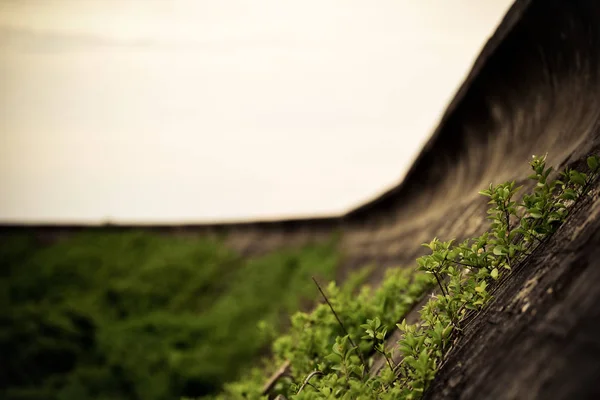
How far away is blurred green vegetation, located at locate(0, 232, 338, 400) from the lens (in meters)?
5.23

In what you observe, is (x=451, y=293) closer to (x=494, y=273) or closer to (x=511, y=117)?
(x=494, y=273)

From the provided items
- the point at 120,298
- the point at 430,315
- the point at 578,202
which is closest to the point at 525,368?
the point at 430,315

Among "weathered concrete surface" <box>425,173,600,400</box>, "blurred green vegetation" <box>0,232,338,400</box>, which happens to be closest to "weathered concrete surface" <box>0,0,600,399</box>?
"weathered concrete surface" <box>425,173,600,400</box>

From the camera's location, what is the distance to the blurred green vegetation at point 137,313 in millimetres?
5227

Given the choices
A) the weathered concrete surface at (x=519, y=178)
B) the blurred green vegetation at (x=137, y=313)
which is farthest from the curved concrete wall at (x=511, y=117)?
the blurred green vegetation at (x=137, y=313)

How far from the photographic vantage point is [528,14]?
8.15ft

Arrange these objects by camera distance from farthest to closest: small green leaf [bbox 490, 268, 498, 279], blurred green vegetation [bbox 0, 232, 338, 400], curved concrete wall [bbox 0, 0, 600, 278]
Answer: blurred green vegetation [bbox 0, 232, 338, 400] < curved concrete wall [bbox 0, 0, 600, 278] < small green leaf [bbox 490, 268, 498, 279]

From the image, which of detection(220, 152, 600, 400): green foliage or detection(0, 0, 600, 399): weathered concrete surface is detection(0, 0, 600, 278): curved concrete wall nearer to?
detection(0, 0, 600, 399): weathered concrete surface

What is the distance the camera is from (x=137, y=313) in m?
6.77

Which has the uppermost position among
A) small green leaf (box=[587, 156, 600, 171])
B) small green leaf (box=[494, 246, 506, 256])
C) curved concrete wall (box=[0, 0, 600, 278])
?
curved concrete wall (box=[0, 0, 600, 278])

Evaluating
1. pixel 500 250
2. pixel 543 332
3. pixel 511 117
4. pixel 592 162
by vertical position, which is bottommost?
pixel 543 332

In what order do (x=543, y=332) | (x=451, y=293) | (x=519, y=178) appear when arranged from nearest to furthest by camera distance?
(x=543, y=332)
(x=451, y=293)
(x=519, y=178)

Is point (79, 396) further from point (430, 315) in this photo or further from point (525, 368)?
point (525, 368)

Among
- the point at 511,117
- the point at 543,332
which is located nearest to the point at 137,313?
the point at 511,117
